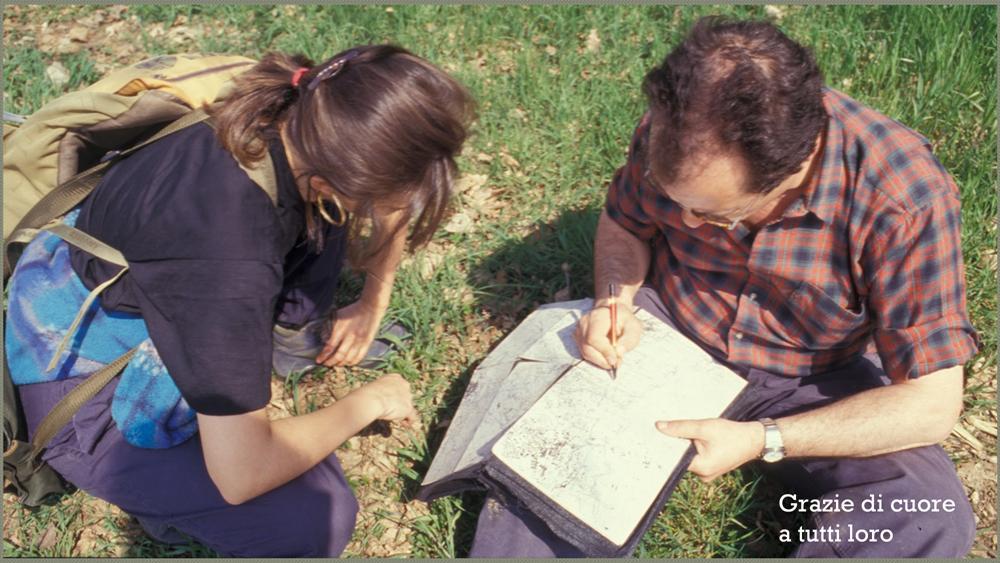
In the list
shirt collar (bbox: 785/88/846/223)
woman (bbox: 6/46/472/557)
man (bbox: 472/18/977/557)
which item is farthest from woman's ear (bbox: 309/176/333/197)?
shirt collar (bbox: 785/88/846/223)

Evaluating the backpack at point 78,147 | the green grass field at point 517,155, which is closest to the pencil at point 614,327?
the green grass field at point 517,155

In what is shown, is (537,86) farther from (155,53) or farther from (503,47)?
(155,53)

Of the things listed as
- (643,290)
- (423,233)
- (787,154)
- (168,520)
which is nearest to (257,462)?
(168,520)

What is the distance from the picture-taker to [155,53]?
13.5 ft

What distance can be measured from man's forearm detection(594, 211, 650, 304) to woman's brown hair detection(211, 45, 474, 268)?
83cm

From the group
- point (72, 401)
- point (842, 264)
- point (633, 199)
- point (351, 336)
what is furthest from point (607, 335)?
point (72, 401)

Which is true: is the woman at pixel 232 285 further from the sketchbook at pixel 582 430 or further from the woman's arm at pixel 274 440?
the sketchbook at pixel 582 430

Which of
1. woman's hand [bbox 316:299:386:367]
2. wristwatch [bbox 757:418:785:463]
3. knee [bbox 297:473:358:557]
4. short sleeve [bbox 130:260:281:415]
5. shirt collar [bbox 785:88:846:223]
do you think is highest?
shirt collar [bbox 785:88:846:223]

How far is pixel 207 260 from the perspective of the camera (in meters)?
1.85

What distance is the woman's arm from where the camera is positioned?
6.66 feet

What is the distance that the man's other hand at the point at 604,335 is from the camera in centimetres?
238

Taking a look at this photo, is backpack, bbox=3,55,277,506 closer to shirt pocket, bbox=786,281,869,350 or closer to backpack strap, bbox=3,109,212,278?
backpack strap, bbox=3,109,212,278

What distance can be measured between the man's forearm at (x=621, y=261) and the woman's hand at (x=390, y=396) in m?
0.71

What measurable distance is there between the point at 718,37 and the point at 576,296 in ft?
4.95
